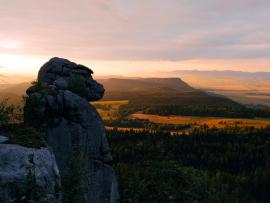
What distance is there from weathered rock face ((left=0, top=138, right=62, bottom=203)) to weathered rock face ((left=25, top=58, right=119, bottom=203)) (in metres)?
11.3

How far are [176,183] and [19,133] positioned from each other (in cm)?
3000

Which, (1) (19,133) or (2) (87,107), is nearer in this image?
(1) (19,133)

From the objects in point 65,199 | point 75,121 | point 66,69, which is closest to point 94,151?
point 75,121

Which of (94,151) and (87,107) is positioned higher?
(87,107)

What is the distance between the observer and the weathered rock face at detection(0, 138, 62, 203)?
2473cm

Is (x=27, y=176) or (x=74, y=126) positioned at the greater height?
(x=74, y=126)

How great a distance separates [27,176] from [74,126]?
2208 cm

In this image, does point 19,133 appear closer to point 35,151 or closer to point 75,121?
point 35,151

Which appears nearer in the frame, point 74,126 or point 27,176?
point 27,176

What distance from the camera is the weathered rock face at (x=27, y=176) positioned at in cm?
2473

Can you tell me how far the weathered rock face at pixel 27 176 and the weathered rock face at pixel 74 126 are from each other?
1135cm

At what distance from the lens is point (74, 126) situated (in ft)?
153

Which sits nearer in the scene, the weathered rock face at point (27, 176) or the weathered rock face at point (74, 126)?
the weathered rock face at point (27, 176)

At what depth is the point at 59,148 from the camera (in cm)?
4494
